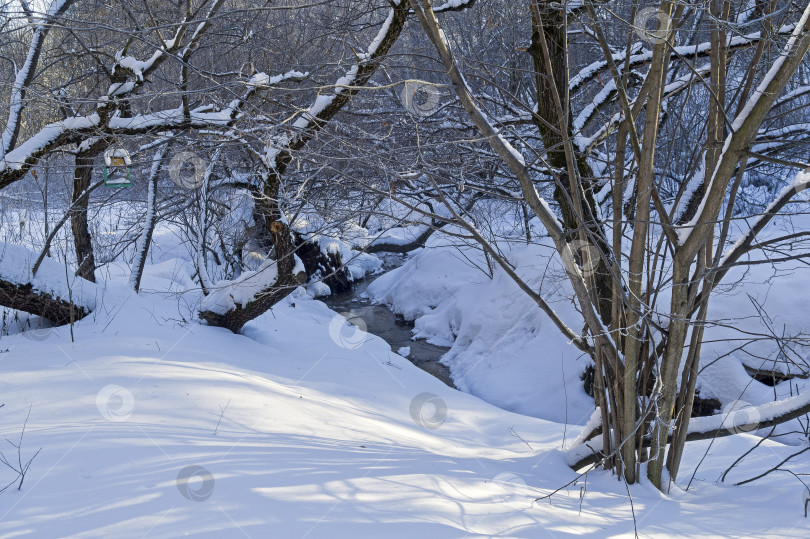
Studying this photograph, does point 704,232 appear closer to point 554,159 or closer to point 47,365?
point 554,159

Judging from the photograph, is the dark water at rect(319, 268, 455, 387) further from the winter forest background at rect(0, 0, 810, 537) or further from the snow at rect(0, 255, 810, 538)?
the snow at rect(0, 255, 810, 538)

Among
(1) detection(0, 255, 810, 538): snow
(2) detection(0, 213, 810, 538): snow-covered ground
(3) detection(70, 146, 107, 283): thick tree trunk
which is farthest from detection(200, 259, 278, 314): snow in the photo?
(3) detection(70, 146, 107, 283): thick tree trunk

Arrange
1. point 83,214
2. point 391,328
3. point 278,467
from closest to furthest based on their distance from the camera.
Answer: point 278,467
point 83,214
point 391,328

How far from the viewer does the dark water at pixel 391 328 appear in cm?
895

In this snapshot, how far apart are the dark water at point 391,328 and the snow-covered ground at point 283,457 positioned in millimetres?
2414

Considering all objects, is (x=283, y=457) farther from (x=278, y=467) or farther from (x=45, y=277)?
(x=45, y=277)

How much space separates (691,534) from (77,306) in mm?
5485

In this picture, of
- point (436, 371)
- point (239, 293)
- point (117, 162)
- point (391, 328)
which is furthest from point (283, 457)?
point (391, 328)

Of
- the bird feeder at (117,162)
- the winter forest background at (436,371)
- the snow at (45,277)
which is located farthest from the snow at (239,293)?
the bird feeder at (117,162)

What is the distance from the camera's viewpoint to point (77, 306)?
19.2 ft

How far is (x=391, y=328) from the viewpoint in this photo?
10812 millimetres

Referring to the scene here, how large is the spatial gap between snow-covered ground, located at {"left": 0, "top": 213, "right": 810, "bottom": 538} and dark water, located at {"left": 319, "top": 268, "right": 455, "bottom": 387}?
7.92 ft

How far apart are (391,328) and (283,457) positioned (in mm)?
7987

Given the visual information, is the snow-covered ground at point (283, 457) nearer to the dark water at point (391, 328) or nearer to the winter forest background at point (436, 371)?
the winter forest background at point (436, 371)
